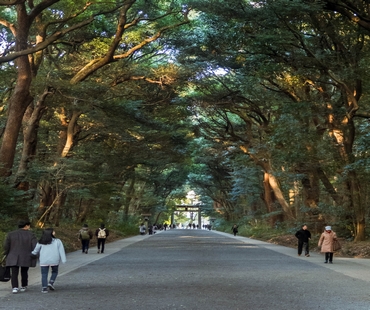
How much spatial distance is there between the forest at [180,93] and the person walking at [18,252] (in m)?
7.13

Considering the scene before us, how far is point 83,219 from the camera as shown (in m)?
34.6

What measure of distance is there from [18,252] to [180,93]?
2076 cm

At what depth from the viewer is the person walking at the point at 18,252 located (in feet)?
28.1

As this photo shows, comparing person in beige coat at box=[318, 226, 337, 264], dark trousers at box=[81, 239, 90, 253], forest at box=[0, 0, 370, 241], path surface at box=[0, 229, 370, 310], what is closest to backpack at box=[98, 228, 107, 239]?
dark trousers at box=[81, 239, 90, 253]

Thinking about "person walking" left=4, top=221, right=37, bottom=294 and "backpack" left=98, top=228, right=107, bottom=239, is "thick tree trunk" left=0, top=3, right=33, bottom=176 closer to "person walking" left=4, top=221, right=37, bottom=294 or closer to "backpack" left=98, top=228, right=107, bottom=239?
"backpack" left=98, top=228, right=107, bottom=239

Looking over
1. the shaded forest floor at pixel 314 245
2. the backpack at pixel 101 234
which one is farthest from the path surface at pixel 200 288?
the backpack at pixel 101 234

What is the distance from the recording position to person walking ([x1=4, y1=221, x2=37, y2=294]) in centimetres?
855

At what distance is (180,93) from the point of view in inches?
1122

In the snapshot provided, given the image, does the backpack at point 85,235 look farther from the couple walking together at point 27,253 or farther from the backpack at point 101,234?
the couple walking together at point 27,253

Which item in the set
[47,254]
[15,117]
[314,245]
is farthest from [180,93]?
[47,254]

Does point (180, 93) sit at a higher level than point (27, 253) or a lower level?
higher

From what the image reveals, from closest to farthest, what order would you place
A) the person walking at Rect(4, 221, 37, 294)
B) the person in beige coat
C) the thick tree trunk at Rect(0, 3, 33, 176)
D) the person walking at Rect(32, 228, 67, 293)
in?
the person walking at Rect(4, 221, 37, 294) < the person walking at Rect(32, 228, 67, 293) < the person in beige coat < the thick tree trunk at Rect(0, 3, 33, 176)

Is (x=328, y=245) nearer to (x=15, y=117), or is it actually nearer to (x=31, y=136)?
(x=15, y=117)

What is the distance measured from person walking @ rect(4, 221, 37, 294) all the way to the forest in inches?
281
